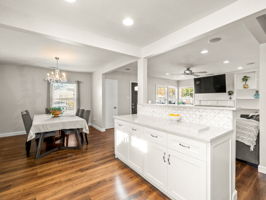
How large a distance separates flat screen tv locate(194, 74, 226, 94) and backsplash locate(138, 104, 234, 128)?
4625mm

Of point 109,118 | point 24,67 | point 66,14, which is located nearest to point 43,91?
point 24,67

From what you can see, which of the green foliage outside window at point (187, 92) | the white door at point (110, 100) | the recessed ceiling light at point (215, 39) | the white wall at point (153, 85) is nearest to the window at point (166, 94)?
the white wall at point (153, 85)

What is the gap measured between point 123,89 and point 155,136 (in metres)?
4.22

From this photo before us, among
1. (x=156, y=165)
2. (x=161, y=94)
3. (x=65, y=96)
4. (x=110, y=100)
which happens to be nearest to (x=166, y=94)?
(x=161, y=94)

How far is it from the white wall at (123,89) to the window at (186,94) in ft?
12.8

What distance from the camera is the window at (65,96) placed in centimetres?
524

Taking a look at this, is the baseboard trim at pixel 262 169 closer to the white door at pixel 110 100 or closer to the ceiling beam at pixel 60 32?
the ceiling beam at pixel 60 32

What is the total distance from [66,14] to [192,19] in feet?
6.25

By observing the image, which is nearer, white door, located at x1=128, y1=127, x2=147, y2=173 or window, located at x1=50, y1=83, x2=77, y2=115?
white door, located at x1=128, y1=127, x2=147, y2=173

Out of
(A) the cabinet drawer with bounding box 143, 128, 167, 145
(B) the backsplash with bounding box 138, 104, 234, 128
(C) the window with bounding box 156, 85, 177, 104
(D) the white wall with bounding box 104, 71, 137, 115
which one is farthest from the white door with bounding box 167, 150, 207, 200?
(C) the window with bounding box 156, 85, 177, 104

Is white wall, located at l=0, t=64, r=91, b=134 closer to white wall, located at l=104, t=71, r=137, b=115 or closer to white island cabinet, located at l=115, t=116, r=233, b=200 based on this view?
white wall, located at l=104, t=71, r=137, b=115

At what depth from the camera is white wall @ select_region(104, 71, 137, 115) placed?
5.75 metres

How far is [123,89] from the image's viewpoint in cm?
591

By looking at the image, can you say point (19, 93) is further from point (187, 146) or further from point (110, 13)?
point (187, 146)
